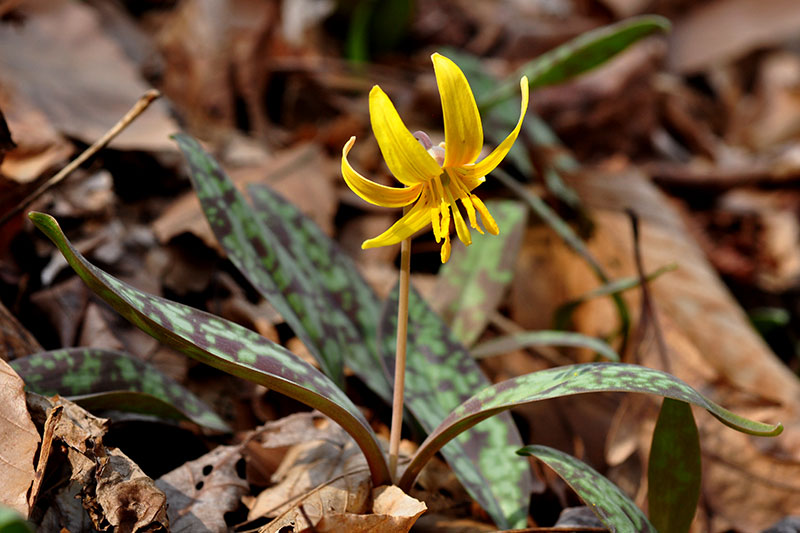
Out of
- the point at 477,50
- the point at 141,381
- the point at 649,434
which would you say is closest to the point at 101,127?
the point at 141,381

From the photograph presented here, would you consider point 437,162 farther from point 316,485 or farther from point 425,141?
point 316,485

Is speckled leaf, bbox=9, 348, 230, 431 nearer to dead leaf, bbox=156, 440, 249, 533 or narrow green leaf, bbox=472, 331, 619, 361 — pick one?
dead leaf, bbox=156, 440, 249, 533

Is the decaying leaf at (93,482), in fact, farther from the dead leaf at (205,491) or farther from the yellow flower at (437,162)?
the yellow flower at (437,162)

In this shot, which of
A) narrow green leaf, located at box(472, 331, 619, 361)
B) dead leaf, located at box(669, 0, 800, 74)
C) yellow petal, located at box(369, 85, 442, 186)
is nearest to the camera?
yellow petal, located at box(369, 85, 442, 186)

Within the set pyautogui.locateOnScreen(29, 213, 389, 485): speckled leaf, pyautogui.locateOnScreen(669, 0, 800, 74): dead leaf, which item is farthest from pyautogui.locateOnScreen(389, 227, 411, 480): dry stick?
pyautogui.locateOnScreen(669, 0, 800, 74): dead leaf

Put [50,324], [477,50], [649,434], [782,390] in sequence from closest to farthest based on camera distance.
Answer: [50,324] → [649,434] → [782,390] → [477,50]

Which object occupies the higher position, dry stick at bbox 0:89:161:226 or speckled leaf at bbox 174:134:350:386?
dry stick at bbox 0:89:161:226

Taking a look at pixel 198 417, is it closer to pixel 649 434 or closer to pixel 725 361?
pixel 649 434
